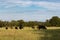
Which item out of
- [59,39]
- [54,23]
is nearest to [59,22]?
[54,23]

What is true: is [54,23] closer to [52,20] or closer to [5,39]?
[52,20]

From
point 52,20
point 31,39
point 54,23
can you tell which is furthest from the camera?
point 52,20

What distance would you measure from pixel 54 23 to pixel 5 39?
67.0 metres

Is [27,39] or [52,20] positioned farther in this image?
[52,20]

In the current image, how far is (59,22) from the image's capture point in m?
87.2

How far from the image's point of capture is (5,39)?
65.3ft

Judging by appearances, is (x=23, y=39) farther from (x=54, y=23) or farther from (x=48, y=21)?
(x=48, y=21)

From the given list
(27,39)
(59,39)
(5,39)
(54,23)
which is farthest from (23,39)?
(54,23)

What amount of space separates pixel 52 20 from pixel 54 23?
6232mm

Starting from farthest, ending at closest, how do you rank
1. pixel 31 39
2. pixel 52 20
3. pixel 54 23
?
pixel 52 20 < pixel 54 23 < pixel 31 39

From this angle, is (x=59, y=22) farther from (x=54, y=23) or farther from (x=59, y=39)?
(x=59, y=39)

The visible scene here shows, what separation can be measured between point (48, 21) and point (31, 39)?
73.7 meters

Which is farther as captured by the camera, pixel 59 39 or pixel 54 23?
pixel 54 23

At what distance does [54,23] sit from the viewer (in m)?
85.9
